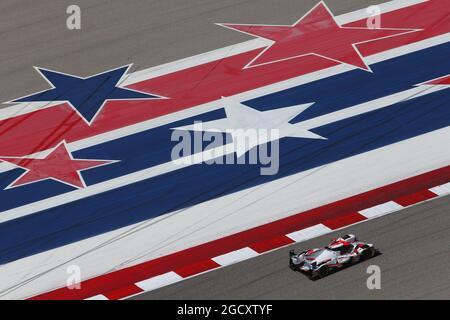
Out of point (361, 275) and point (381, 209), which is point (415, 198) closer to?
point (381, 209)

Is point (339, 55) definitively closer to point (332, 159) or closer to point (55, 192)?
point (332, 159)

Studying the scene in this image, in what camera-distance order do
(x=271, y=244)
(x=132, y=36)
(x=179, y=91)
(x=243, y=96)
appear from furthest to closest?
(x=132, y=36)
(x=179, y=91)
(x=243, y=96)
(x=271, y=244)

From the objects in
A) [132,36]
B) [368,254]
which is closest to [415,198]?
[368,254]

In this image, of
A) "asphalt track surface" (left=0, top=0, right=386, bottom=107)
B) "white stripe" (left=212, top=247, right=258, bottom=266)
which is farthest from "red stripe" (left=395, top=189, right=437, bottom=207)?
"asphalt track surface" (left=0, top=0, right=386, bottom=107)

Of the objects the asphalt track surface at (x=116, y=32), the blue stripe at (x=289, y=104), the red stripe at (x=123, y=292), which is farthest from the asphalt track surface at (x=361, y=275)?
the asphalt track surface at (x=116, y=32)

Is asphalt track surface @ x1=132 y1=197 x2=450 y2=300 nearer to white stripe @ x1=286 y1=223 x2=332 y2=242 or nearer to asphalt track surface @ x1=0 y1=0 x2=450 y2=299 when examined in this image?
asphalt track surface @ x1=0 y1=0 x2=450 y2=299

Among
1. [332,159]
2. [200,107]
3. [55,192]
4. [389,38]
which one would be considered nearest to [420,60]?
[389,38]
